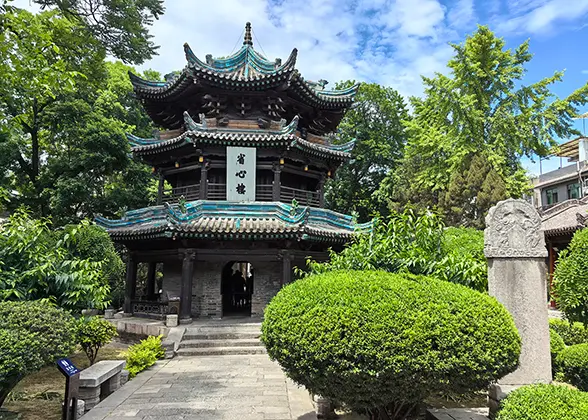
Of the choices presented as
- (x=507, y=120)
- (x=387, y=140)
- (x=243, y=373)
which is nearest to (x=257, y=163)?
A: (x=243, y=373)

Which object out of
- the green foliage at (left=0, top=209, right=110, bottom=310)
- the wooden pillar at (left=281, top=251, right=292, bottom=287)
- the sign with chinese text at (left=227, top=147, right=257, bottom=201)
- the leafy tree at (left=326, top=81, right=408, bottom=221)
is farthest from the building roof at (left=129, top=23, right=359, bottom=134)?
the leafy tree at (left=326, top=81, right=408, bottom=221)

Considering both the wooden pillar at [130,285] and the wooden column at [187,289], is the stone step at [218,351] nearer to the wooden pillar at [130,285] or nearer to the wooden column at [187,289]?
the wooden column at [187,289]

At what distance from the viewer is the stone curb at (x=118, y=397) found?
18.8 feet

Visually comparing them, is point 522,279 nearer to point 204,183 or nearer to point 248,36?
point 204,183

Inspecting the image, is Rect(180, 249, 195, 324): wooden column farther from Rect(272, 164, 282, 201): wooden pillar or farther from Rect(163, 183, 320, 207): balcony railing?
Rect(272, 164, 282, 201): wooden pillar

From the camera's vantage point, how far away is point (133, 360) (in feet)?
27.9

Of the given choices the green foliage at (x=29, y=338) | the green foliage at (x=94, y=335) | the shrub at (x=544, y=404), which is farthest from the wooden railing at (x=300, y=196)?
the shrub at (x=544, y=404)

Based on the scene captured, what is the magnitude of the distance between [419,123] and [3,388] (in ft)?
77.2

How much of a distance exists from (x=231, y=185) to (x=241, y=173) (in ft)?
1.78

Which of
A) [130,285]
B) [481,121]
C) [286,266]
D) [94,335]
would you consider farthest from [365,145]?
[94,335]

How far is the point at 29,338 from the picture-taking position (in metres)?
4.51

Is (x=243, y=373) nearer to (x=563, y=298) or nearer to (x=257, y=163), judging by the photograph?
(x=563, y=298)

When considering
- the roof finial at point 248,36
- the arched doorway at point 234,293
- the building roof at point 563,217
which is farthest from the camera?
the building roof at point 563,217

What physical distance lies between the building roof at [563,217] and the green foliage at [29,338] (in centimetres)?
1867
